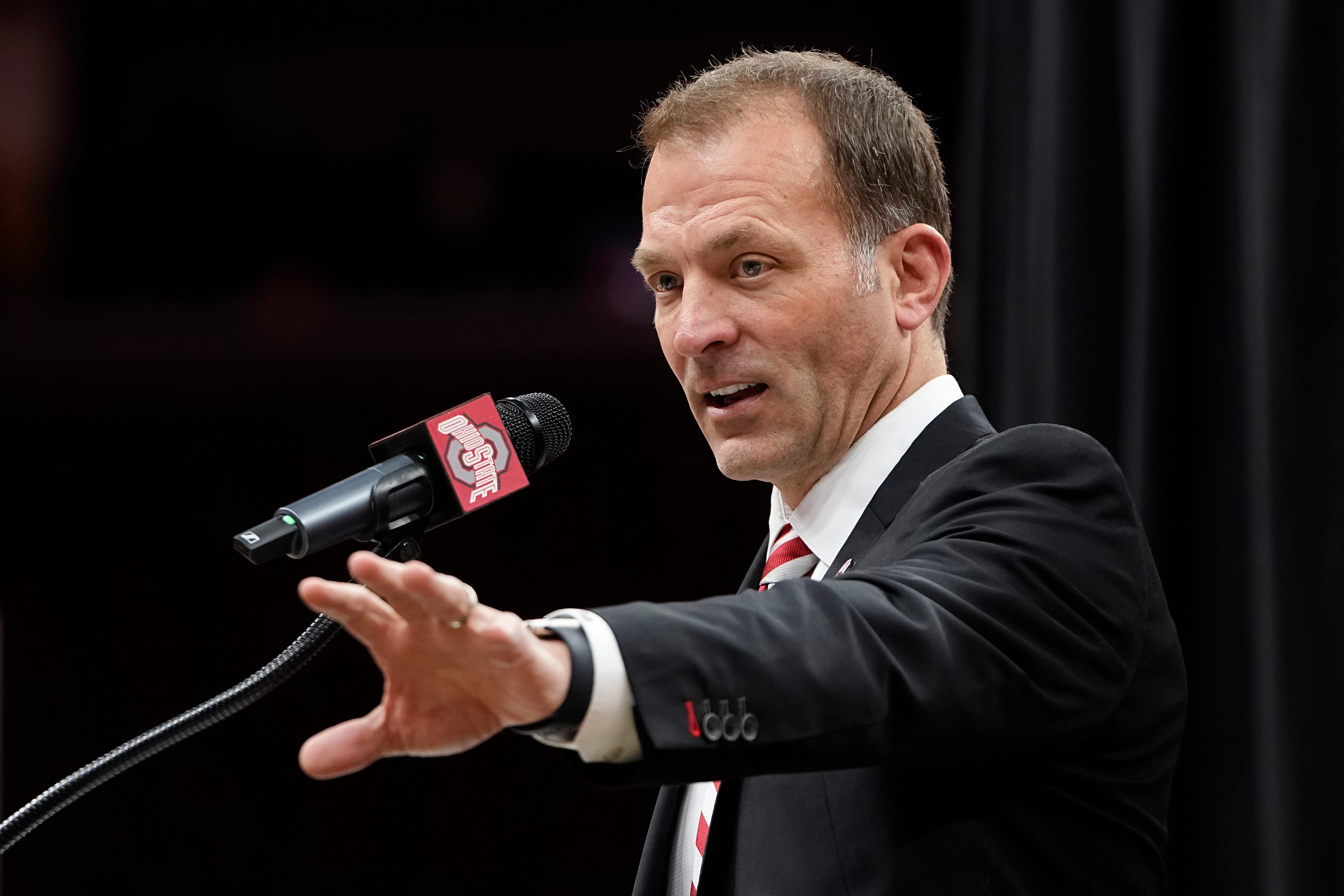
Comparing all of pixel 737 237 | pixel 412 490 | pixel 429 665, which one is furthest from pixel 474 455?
pixel 737 237

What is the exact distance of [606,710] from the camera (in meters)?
0.73

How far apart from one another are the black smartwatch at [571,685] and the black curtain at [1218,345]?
4.33 ft

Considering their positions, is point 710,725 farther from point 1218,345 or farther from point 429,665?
point 1218,345

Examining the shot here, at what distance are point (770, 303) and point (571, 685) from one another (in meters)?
0.69

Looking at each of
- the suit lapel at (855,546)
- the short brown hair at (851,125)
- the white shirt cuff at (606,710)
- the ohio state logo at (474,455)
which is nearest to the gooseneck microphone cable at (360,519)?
the ohio state logo at (474,455)

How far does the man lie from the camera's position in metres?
0.74

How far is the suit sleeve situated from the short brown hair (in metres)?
0.40

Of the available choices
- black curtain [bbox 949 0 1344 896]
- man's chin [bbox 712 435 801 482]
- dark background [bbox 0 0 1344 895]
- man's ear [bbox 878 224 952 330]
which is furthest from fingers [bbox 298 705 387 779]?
dark background [bbox 0 0 1344 895]

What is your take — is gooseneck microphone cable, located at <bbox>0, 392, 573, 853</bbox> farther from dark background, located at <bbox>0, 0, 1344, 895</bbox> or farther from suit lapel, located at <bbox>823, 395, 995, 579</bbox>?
dark background, located at <bbox>0, 0, 1344, 895</bbox>

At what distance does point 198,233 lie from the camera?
291 centimetres

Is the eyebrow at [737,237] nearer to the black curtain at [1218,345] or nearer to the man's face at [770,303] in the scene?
the man's face at [770,303]

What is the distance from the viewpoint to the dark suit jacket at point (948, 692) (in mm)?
760

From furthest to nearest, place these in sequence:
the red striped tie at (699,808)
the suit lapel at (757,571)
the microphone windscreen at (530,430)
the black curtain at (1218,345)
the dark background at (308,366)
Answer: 1. the dark background at (308,366)
2. the black curtain at (1218,345)
3. the suit lapel at (757,571)
4. the red striped tie at (699,808)
5. the microphone windscreen at (530,430)

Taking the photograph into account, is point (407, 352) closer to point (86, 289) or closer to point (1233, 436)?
point (86, 289)
